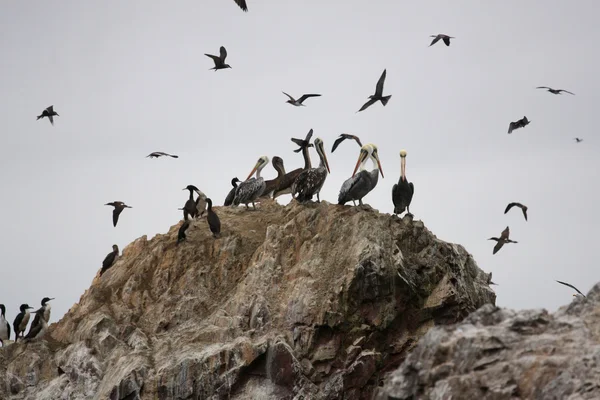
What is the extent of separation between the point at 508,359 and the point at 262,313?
1306 cm

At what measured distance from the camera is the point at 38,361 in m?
29.8

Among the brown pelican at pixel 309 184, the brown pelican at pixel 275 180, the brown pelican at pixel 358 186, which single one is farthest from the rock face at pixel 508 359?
the brown pelican at pixel 275 180

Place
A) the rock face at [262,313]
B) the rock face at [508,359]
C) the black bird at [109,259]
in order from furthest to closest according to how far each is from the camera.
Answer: the black bird at [109,259]
the rock face at [262,313]
the rock face at [508,359]

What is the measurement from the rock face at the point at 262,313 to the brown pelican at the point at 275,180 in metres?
4.03

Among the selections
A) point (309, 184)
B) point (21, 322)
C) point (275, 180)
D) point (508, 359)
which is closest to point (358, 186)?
point (309, 184)

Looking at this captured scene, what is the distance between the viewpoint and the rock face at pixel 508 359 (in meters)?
15.3

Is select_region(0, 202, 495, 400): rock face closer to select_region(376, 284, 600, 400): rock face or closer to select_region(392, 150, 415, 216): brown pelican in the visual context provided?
select_region(392, 150, 415, 216): brown pelican

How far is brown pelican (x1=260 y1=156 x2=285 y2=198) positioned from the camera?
35531mm

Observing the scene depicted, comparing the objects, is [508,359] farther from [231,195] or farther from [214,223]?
[231,195]

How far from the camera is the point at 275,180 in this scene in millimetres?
35969

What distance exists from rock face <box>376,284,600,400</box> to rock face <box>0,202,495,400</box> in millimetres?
10657

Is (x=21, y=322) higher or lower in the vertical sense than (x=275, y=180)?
lower

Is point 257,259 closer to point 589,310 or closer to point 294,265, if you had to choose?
point 294,265

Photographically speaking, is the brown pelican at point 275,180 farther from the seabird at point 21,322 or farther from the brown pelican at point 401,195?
the seabird at point 21,322
